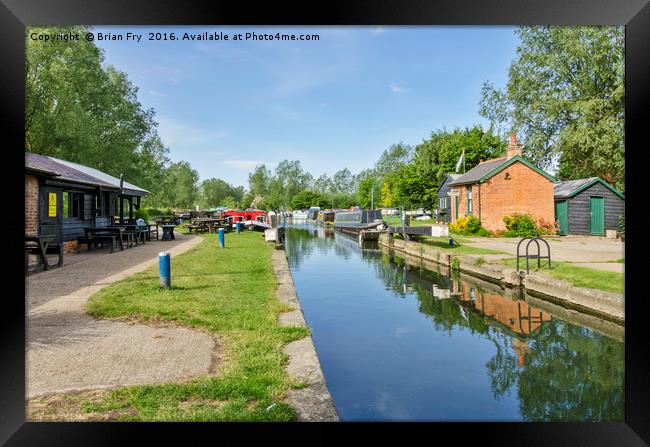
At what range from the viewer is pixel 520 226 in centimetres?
1950

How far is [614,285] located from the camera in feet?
24.7

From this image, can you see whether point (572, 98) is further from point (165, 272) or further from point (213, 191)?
point (213, 191)

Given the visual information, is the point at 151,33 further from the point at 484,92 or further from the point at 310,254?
the point at 484,92

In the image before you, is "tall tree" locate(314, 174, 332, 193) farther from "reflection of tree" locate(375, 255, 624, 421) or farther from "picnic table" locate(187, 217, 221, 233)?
"reflection of tree" locate(375, 255, 624, 421)

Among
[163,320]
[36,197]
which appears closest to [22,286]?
[163,320]

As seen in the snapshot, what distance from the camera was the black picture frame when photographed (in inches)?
112

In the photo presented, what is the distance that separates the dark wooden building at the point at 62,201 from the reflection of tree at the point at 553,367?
962 cm

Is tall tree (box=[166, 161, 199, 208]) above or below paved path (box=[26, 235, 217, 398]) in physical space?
above

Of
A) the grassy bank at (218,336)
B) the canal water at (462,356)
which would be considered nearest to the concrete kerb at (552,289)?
the canal water at (462,356)

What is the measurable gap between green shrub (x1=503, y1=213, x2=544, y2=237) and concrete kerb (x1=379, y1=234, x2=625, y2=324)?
7444 millimetres

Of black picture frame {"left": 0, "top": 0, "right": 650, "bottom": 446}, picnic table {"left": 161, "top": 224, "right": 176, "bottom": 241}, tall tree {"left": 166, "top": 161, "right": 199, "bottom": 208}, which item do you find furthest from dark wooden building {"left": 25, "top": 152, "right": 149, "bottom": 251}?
tall tree {"left": 166, "top": 161, "right": 199, "bottom": 208}

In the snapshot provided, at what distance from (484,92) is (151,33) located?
1004 inches
